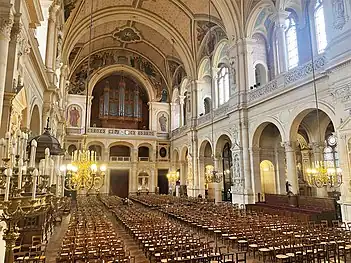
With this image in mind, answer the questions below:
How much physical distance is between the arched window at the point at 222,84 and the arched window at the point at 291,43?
6529mm

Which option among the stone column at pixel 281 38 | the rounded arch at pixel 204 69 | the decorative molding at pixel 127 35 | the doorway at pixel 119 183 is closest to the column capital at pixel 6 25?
the stone column at pixel 281 38

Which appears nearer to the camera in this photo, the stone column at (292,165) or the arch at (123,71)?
the stone column at (292,165)

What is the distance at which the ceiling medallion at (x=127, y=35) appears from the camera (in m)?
25.2

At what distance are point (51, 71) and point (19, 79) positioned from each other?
6.04 meters

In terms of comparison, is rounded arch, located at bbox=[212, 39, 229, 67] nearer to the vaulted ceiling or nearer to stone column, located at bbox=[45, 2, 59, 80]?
the vaulted ceiling

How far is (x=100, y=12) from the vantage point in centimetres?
2159

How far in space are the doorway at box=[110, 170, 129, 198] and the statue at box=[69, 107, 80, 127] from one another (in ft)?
19.8

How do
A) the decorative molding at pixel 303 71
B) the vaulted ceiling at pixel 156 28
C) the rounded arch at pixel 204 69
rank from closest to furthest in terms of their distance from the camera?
1. the decorative molding at pixel 303 71
2. the vaulted ceiling at pixel 156 28
3. the rounded arch at pixel 204 69

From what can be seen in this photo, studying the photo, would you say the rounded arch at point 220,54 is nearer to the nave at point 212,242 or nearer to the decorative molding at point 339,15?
the decorative molding at point 339,15

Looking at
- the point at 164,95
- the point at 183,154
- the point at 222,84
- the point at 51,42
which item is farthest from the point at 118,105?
the point at 51,42

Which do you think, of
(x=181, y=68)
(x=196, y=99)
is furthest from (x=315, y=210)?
(x=181, y=68)

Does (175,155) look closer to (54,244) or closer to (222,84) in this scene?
(222,84)

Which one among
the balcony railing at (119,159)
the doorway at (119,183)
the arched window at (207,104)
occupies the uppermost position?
the arched window at (207,104)

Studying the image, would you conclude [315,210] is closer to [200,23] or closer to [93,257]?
[93,257]
